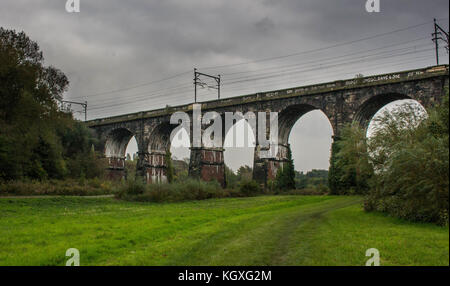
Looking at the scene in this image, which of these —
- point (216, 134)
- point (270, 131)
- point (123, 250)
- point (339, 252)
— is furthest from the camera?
point (216, 134)

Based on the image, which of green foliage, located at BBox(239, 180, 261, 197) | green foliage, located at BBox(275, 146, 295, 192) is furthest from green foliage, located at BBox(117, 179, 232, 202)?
green foliage, located at BBox(275, 146, 295, 192)

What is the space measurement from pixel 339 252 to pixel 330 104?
28073mm

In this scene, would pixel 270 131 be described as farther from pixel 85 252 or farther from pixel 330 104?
pixel 85 252

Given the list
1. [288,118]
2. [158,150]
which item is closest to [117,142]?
[158,150]

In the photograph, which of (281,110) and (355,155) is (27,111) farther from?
(281,110)

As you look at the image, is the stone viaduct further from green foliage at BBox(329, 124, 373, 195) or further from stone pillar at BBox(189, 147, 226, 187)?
green foliage at BBox(329, 124, 373, 195)

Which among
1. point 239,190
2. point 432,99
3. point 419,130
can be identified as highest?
point 432,99

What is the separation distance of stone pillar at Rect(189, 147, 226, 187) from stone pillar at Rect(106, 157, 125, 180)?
16991 millimetres

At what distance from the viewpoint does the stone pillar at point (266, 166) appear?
39219mm

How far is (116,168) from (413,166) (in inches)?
1967

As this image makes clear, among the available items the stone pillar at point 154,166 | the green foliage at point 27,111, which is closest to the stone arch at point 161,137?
the stone pillar at point 154,166

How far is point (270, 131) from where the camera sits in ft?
132

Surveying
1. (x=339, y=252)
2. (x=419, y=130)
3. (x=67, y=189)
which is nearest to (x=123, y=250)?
(x=339, y=252)
